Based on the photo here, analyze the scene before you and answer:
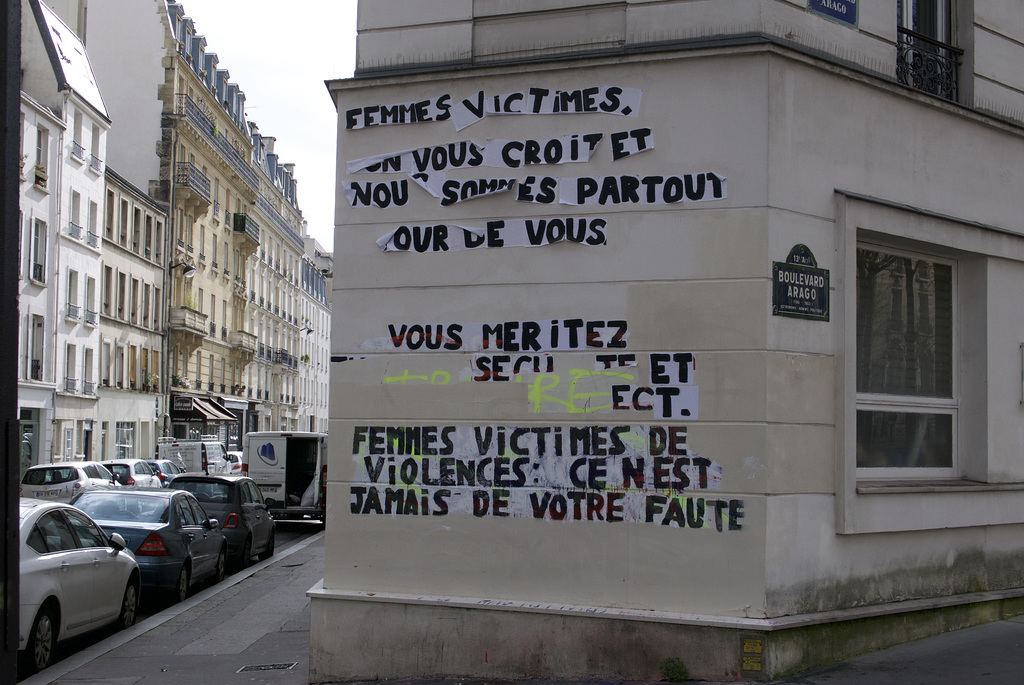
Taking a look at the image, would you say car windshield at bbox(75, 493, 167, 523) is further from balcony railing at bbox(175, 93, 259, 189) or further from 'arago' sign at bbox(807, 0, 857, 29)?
balcony railing at bbox(175, 93, 259, 189)

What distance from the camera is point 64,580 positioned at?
9930 mm

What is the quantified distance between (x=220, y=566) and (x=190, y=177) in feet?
137

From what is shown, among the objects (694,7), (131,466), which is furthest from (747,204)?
(131,466)

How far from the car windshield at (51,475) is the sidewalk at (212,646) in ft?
40.6

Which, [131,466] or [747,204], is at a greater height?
[747,204]

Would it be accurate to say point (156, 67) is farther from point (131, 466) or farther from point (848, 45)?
point (848, 45)

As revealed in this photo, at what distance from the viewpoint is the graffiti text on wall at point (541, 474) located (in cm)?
698

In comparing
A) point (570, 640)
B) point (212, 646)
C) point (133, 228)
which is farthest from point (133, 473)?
point (570, 640)

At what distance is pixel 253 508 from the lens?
18734mm

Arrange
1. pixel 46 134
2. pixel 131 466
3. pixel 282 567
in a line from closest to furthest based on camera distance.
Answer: pixel 282 567, pixel 131 466, pixel 46 134

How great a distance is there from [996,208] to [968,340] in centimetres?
113

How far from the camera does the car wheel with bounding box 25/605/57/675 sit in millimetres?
9156

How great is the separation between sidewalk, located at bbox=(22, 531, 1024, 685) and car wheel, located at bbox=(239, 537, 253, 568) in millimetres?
2164

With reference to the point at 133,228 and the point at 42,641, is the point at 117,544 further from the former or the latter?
the point at 133,228
